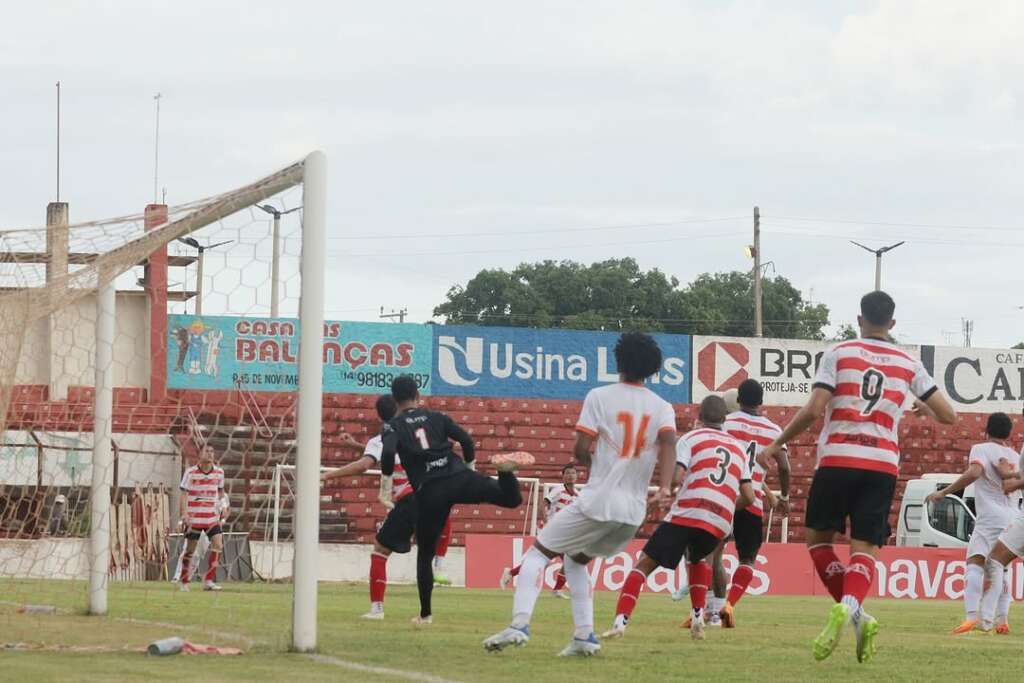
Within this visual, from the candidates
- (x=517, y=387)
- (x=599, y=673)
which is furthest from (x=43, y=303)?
(x=517, y=387)

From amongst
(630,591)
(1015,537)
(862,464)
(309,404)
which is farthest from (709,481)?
(309,404)

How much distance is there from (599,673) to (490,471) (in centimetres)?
2989

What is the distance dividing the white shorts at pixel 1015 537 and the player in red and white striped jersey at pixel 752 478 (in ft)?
5.83

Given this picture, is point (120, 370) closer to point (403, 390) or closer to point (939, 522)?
point (403, 390)

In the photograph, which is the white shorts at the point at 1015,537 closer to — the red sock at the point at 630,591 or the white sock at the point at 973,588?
the white sock at the point at 973,588

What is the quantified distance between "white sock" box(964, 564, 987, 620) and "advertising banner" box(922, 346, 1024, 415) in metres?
28.9

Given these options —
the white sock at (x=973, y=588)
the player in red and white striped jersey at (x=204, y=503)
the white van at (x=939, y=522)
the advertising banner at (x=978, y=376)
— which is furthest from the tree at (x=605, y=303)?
the white sock at (x=973, y=588)

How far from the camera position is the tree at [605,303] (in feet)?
278

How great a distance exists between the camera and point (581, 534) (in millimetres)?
9867

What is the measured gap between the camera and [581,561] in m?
10.1

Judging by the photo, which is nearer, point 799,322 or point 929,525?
point 929,525

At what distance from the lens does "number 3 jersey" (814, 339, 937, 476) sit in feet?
31.7

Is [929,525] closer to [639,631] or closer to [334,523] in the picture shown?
[334,523]

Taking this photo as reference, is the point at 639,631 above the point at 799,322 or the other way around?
the other way around
